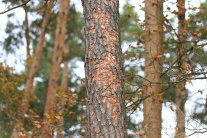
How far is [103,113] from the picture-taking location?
118 inches

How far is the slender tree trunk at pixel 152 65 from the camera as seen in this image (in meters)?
5.68

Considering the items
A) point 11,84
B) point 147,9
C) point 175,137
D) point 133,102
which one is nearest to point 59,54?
point 11,84

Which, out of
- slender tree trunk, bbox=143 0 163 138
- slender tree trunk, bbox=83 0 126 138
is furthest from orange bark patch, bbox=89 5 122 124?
slender tree trunk, bbox=143 0 163 138

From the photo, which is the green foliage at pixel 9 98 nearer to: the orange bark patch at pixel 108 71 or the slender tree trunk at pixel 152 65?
the slender tree trunk at pixel 152 65

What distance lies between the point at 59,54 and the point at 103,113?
8676 millimetres

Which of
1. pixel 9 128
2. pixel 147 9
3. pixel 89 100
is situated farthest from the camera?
pixel 9 128

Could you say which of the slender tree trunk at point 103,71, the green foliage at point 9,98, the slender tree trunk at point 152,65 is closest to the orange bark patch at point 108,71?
the slender tree trunk at point 103,71

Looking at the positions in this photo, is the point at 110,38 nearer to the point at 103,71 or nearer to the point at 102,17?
the point at 102,17

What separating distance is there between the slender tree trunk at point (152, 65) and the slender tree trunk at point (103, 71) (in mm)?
2429

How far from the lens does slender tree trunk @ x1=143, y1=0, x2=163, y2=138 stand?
568cm

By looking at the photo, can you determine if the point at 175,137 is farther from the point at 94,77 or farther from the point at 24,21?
the point at 24,21

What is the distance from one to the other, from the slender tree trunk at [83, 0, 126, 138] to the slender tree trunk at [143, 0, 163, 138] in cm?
243

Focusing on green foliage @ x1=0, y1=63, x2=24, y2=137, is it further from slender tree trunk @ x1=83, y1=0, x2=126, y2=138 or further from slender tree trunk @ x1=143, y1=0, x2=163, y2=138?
slender tree trunk @ x1=83, y1=0, x2=126, y2=138

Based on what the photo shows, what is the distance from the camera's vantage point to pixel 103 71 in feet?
10.2
